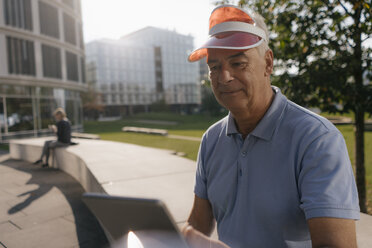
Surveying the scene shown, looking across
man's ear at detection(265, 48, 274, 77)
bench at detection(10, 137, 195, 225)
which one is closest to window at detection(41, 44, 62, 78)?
bench at detection(10, 137, 195, 225)

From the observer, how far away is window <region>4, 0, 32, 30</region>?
66.5 feet

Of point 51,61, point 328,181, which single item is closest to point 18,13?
point 51,61

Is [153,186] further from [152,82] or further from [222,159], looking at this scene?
[152,82]

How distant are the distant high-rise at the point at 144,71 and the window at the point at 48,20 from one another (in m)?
51.3

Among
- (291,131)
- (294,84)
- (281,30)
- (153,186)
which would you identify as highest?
(281,30)

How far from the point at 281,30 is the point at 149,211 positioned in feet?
14.1

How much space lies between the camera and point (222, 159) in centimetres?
170

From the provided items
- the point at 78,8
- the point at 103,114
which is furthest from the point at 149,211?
the point at 103,114

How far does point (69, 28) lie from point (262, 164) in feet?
96.1

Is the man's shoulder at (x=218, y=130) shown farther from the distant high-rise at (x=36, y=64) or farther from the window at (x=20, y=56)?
the window at (x=20, y=56)

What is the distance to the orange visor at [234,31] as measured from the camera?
150 centimetres

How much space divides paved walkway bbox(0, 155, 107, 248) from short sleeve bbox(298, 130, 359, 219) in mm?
3204

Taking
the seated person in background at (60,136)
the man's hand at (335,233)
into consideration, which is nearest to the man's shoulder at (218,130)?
the man's hand at (335,233)

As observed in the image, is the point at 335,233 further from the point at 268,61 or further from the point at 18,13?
the point at 18,13
